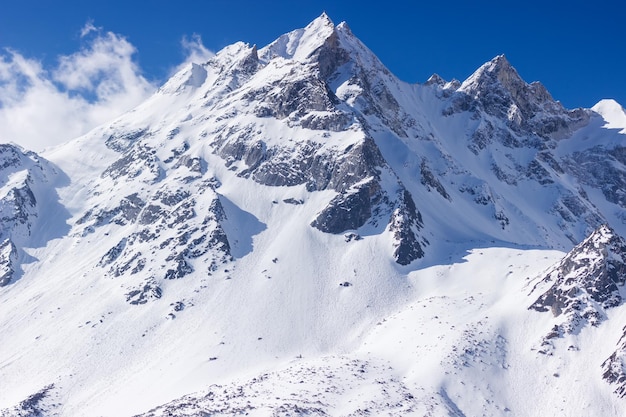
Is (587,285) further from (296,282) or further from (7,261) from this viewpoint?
(7,261)

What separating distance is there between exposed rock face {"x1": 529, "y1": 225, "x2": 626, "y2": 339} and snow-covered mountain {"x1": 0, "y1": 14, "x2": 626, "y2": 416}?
245 mm

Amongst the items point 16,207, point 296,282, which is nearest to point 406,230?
point 296,282

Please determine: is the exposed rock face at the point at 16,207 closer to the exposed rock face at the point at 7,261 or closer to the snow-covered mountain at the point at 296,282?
the exposed rock face at the point at 7,261

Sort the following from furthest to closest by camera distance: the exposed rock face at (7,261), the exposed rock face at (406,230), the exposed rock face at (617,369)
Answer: the exposed rock face at (7,261), the exposed rock face at (406,230), the exposed rock face at (617,369)

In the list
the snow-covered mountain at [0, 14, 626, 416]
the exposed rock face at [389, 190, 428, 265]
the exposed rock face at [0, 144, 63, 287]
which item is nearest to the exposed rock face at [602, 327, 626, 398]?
the snow-covered mountain at [0, 14, 626, 416]

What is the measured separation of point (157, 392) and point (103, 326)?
1109 inches

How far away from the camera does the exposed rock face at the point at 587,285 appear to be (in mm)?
102750

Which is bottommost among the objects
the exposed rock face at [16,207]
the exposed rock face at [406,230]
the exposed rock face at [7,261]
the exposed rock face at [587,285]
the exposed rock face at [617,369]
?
the exposed rock face at [617,369]

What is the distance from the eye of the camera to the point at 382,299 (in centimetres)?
12875

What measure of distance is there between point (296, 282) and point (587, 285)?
171 ft

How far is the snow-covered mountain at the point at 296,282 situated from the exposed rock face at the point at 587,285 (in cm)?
25

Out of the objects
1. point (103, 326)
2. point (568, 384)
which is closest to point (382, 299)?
point (568, 384)

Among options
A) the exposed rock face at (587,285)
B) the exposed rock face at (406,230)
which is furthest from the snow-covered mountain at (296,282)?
the exposed rock face at (406,230)

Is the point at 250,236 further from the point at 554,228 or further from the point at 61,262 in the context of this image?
the point at 554,228
